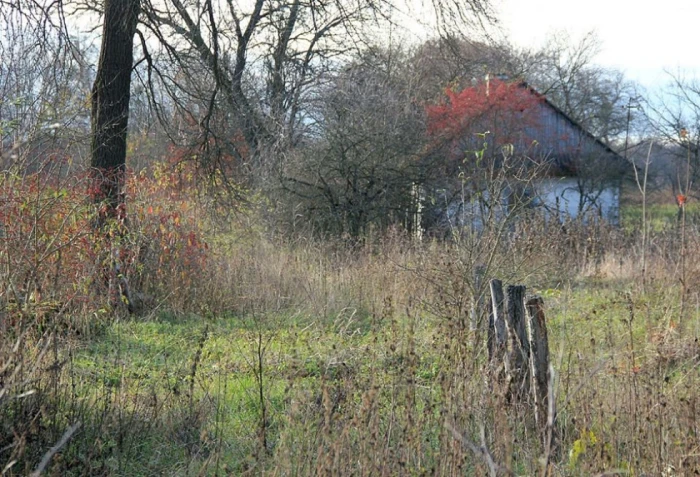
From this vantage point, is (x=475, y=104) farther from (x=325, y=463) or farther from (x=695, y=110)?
(x=325, y=463)

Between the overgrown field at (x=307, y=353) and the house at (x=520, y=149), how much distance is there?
1410mm

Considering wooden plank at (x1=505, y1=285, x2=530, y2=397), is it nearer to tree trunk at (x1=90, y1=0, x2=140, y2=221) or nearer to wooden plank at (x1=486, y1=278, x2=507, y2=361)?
wooden plank at (x1=486, y1=278, x2=507, y2=361)

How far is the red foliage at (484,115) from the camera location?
1877cm

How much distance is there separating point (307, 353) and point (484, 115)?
14.6 m

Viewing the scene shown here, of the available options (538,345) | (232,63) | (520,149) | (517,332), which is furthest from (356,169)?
(538,345)

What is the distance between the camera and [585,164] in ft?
94.8

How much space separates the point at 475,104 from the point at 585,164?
9.76 metres

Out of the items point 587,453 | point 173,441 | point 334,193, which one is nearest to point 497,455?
point 587,453

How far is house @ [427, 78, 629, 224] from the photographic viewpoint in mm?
15725

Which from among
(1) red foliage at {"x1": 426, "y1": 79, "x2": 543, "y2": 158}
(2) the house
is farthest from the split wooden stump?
(1) red foliage at {"x1": 426, "y1": 79, "x2": 543, "y2": 158}

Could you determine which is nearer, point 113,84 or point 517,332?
point 517,332

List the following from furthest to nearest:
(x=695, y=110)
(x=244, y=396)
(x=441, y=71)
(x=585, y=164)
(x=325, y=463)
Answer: (x=585, y=164)
(x=695, y=110)
(x=441, y=71)
(x=244, y=396)
(x=325, y=463)

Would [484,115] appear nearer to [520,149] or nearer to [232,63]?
[520,149]

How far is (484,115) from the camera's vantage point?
68.6ft
